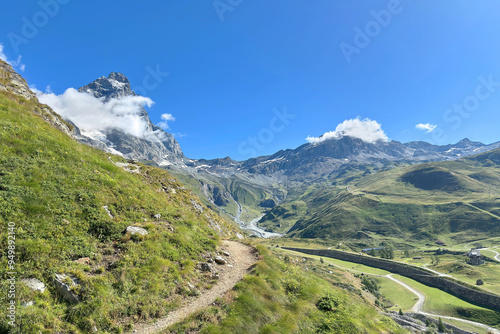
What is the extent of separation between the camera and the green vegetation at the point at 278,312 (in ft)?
41.3

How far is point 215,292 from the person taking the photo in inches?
622

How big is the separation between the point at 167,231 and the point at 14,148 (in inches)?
527

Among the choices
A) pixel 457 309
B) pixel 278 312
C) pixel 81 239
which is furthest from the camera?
pixel 457 309

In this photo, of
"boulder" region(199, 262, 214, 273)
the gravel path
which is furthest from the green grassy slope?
"boulder" region(199, 262, 214, 273)

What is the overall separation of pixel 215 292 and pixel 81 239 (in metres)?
9.70

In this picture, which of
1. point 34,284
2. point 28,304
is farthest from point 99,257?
point 28,304

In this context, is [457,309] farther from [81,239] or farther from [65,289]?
[65,289]

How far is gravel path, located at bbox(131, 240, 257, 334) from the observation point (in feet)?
38.6

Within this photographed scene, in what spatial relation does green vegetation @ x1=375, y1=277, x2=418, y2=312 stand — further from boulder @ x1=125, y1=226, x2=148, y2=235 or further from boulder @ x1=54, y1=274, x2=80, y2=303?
boulder @ x1=54, y1=274, x2=80, y2=303

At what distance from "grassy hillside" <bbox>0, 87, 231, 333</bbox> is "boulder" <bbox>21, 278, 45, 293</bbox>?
21 cm

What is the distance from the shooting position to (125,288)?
12.9 metres

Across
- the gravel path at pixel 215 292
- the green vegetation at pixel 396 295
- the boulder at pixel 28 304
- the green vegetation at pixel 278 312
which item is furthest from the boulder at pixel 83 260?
the green vegetation at pixel 396 295

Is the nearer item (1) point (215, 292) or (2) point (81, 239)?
(2) point (81, 239)

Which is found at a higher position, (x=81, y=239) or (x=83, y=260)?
(x=81, y=239)
